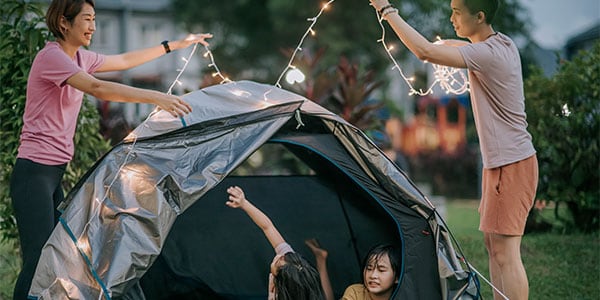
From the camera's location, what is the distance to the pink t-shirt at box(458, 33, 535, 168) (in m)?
3.20

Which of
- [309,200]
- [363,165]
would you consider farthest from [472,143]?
[363,165]

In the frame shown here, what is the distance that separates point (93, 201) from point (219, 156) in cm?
53

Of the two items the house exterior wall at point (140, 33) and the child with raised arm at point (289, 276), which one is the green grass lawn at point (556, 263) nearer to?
the child with raised arm at point (289, 276)

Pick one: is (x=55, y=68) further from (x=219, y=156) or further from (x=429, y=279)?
(x=429, y=279)

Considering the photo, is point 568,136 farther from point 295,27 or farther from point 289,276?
point 295,27

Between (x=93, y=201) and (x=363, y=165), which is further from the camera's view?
(x=363, y=165)

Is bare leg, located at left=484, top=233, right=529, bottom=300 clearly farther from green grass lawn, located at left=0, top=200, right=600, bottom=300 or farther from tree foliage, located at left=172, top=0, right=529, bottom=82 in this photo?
tree foliage, located at left=172, top=0, right=529, bottom=82

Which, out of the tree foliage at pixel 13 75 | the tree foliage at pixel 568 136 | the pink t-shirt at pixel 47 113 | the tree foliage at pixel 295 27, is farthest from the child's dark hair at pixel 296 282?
the tree foliage at pixel 295 27

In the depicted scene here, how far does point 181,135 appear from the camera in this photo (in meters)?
3.34

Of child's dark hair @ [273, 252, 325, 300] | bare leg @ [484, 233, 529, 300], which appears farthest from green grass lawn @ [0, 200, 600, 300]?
child's dark hair @ [273, 252, 325, 300]

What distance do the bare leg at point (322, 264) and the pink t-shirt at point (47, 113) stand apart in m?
1.45

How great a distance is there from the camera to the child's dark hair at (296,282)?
135 inches

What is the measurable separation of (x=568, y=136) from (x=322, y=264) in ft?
8.93

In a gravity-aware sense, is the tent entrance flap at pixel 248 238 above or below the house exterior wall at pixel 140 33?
below
